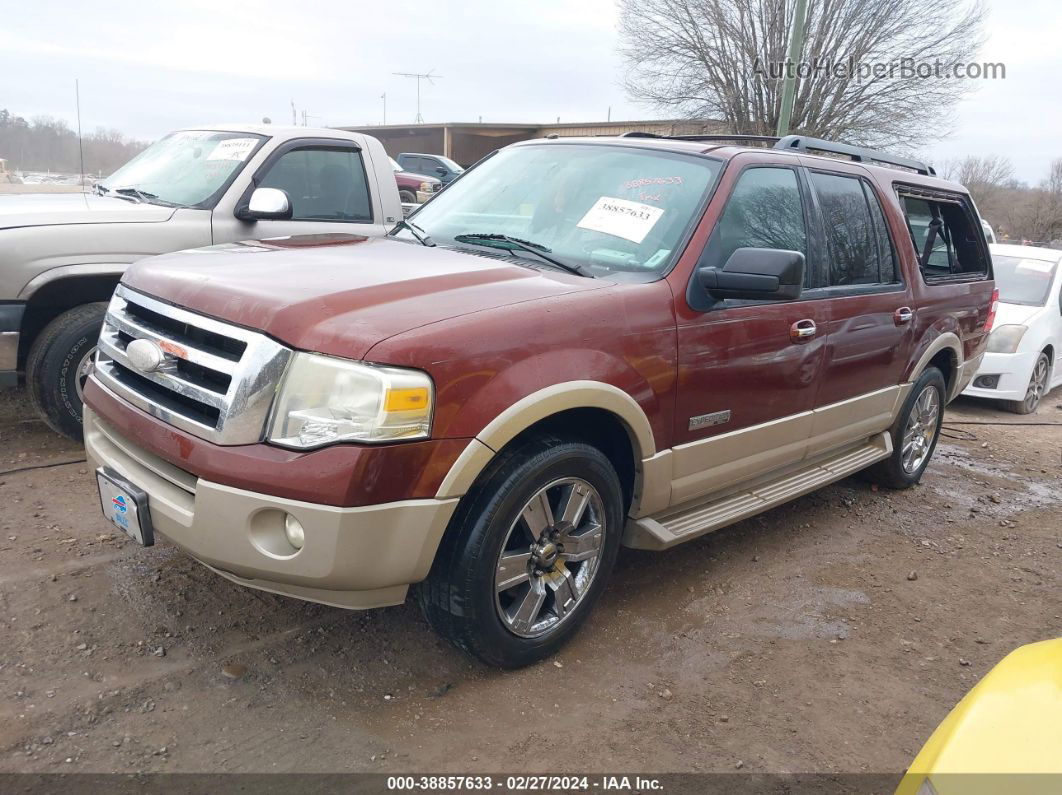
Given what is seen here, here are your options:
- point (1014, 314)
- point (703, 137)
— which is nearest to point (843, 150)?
point (703, 137)

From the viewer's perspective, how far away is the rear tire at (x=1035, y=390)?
848 centimetres

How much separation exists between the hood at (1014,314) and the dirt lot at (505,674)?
4.49m

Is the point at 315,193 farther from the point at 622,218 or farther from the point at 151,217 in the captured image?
the point at 622,218

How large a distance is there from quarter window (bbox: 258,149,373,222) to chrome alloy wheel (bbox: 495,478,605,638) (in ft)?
10.8

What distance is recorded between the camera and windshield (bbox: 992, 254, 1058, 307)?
8.80m

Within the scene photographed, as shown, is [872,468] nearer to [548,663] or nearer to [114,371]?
[548,663]

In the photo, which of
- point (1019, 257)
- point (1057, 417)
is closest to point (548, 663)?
point (1057, 417)

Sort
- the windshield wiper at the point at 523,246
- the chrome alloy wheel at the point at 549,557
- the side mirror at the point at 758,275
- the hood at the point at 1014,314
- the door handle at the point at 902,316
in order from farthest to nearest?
the hood at the point at 1014,314
the door handle at the point at 902,316
the windshield wiper at the point at 523,246
the side mirror at the point at 758,275
the chrome alloy wheel at the point at 549,557

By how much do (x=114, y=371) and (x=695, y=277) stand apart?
7.42 feet

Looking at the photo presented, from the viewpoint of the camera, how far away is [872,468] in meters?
5.49

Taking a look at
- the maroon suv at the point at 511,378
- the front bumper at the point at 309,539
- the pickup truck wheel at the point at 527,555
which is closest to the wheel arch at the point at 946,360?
the maroon suv at the point at 511,378

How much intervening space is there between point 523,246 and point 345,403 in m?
1.34

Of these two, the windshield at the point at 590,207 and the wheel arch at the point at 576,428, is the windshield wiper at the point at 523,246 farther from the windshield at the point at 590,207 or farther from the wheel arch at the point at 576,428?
the wheel arch at the point at 576,428

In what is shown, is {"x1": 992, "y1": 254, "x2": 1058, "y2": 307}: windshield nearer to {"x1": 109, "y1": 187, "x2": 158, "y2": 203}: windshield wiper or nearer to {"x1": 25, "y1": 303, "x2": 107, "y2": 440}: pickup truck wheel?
{"x1": 109, "y1": 187, "x2": 158, "y2": 203}: windshield wiper
